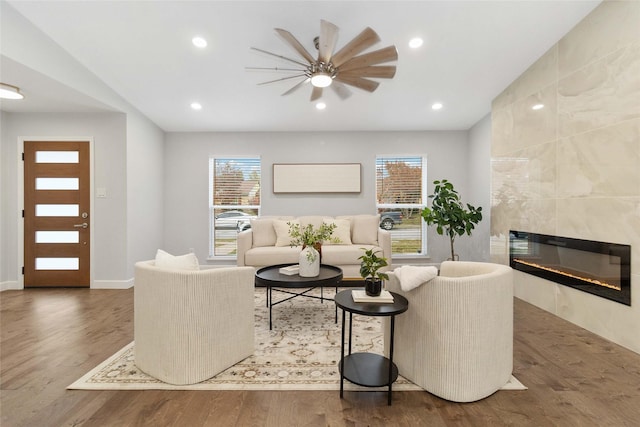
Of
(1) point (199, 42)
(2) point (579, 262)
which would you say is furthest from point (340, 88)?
(2) point (579, 262)

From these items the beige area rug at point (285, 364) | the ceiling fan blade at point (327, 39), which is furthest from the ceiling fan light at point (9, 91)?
the ceiling fan blade at point (327, 39)

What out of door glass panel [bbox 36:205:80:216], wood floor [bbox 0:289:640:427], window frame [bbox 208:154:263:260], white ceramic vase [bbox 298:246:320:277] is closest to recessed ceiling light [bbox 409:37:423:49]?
white ceramic vase [bbox 298:246:320:277]

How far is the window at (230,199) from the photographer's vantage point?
219 inches

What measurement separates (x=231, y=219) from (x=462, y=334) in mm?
4678

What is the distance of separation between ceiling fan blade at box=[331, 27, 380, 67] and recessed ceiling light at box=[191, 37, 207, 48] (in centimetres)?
132

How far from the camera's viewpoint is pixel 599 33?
8.42 ft

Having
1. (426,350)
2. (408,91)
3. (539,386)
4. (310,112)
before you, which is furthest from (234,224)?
(539,386)

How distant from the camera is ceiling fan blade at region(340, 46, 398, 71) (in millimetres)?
2336

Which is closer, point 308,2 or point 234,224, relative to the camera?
point 308,2

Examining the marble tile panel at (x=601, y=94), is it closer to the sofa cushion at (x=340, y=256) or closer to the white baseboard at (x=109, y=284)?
the sofa cushion at (x=340, y=256)

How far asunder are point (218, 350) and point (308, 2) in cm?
267

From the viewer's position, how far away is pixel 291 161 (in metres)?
5.47

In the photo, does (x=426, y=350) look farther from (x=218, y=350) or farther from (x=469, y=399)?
(x=218, y=350)

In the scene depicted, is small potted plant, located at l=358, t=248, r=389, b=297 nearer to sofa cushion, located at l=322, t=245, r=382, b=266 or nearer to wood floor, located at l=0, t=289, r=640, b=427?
wood floor, located at l=0, t=289, r=640, b=427
